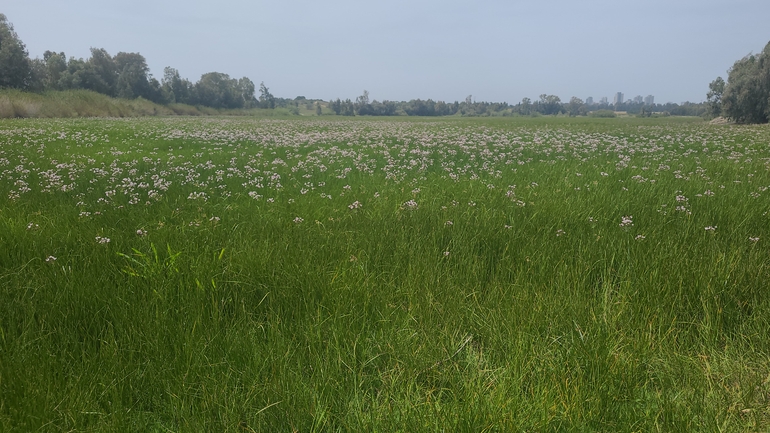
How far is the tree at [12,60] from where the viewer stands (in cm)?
3500

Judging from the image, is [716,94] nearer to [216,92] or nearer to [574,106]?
[216,92]

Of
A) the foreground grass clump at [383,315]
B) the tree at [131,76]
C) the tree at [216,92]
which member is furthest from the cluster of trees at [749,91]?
the tree at [216,92]

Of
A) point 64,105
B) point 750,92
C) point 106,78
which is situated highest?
point 106,78

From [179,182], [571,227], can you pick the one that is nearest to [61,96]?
[179,182]

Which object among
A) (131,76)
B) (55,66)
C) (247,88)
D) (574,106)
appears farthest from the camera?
(574,106)

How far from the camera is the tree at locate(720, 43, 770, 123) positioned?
32500 mm

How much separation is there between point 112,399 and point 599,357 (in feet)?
8.41

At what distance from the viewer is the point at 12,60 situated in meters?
35.5

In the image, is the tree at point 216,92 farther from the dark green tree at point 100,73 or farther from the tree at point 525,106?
the tree at point 525,106

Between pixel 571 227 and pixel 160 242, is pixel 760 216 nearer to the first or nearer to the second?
pixel 571 227

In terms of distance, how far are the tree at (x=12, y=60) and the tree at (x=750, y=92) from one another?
66873mm

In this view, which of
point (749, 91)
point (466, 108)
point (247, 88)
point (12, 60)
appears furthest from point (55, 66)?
point (466, 108)

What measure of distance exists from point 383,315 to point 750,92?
45.7m

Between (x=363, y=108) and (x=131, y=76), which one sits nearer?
(x=131, y=76)
